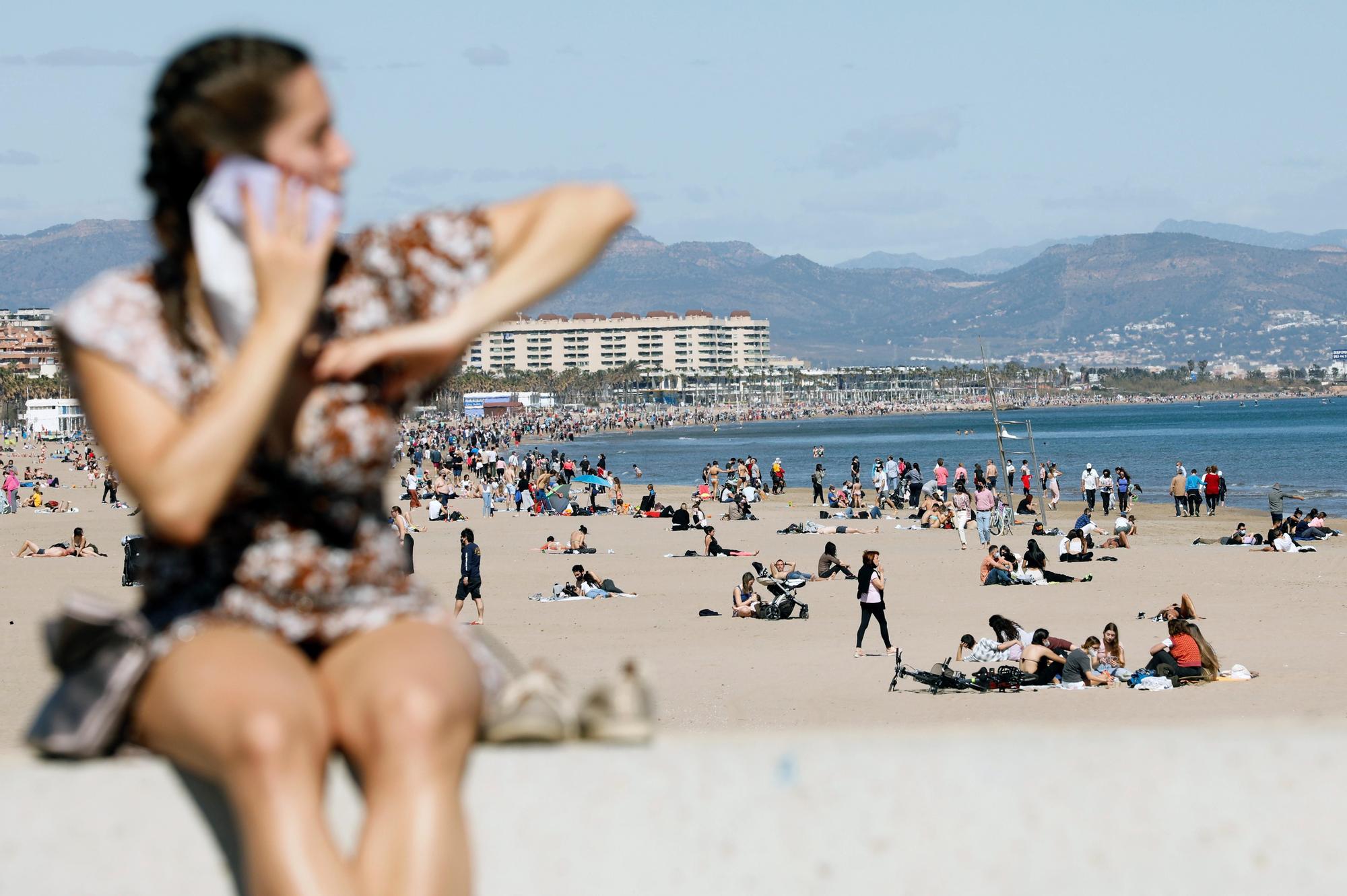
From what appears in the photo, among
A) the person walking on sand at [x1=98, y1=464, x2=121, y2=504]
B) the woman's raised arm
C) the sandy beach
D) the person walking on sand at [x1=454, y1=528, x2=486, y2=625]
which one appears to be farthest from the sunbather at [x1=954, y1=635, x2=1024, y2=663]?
the person walking on sand at [x1=98, y1=464, x2=121, y2=504]

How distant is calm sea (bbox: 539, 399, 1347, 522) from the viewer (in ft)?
186

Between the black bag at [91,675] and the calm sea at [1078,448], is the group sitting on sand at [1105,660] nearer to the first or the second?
the black bag at [91,675]

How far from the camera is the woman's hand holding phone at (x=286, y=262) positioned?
6.20 ft

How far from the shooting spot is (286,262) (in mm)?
1906

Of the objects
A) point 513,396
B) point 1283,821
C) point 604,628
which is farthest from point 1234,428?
point 1283,821

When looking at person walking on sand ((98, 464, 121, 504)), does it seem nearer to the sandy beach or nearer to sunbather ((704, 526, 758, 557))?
the sandy beach

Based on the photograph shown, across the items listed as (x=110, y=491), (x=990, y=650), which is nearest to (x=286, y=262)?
(x=990, y=650)

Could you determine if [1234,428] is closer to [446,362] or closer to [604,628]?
[604,628]

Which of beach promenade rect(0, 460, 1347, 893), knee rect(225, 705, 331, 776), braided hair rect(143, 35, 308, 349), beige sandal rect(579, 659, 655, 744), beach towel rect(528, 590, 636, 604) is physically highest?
braided hair rect(143, 35, 308, 349)

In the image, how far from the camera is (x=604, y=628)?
53.9 feet

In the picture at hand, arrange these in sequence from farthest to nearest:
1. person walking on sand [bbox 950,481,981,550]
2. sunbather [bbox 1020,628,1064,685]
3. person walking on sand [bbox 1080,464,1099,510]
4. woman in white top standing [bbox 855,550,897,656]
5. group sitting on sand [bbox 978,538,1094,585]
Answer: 1. person walking on sand [bbox 1080,464,1099,510]
2. person walking on sand [bbox 950,481,981,550]
3. group sitting on sand [bbox 978,538,1094,585]
4. woman in white top standing [bbox 855,550,897,656]
5. sunbather [bbox 1020,628,1064,685]

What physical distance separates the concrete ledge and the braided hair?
33.6 inches

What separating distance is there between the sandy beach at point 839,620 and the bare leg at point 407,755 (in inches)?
44.1

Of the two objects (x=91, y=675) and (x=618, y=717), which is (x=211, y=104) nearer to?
(x=91, y=675)
